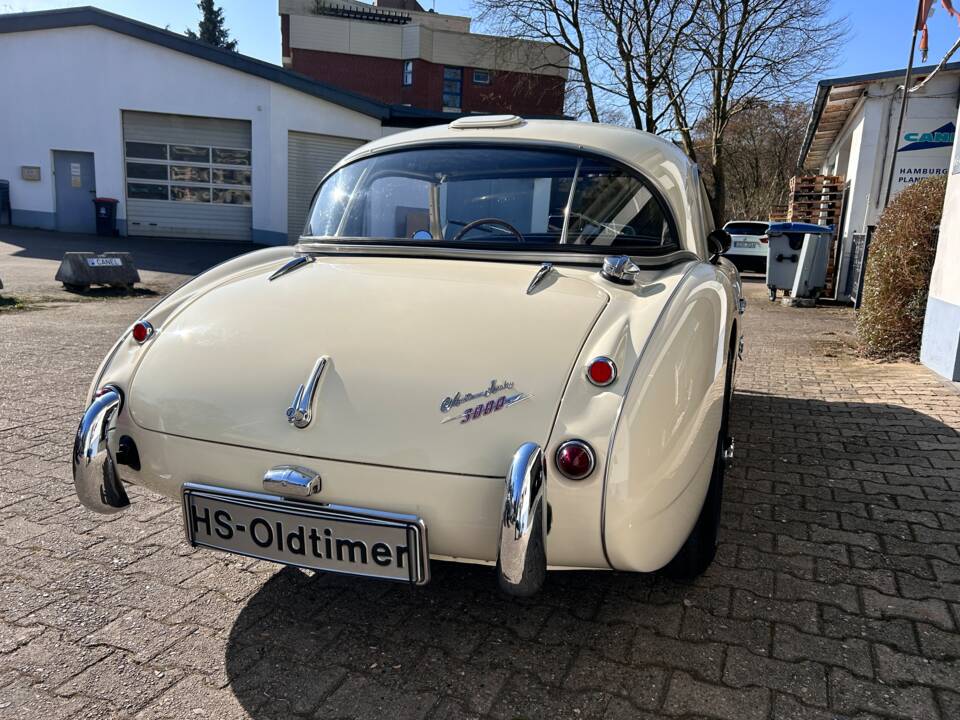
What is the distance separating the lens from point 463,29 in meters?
44.5

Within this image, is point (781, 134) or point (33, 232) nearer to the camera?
point (33, 232)

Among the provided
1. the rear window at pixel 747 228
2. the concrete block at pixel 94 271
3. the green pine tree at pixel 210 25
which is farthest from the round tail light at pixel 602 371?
the green pine tree at pixel 210 25

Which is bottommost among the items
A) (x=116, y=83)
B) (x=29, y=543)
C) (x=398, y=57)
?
(x=29, y=543)

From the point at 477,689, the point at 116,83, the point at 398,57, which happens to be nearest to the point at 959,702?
the point at 477,689

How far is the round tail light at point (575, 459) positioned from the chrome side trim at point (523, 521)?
5 centimetres

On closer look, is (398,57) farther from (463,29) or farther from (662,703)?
(662,703)

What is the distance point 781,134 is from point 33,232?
3500cm

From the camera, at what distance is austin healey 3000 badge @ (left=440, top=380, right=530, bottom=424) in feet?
6.58

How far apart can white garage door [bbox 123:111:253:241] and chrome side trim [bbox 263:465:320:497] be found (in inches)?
775

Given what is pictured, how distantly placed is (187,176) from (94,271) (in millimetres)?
10555

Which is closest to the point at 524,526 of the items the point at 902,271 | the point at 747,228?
the point at 902,271

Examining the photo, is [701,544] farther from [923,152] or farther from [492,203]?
[923,152]

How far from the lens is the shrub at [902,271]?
699cm

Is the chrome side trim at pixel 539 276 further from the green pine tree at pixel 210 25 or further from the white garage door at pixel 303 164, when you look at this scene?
the green pine tree at pixel 210 25
